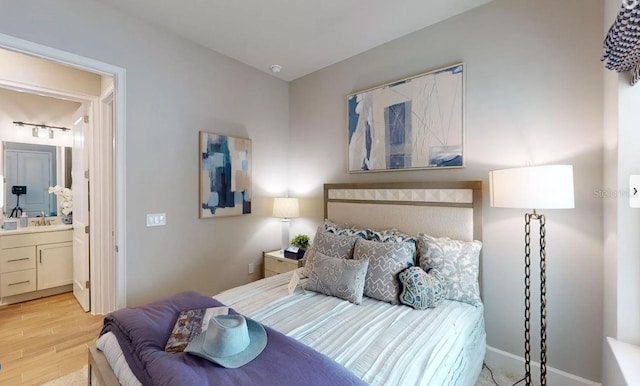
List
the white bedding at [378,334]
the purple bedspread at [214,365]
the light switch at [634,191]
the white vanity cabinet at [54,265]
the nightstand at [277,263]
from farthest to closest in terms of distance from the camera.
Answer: the white vanity cabinet at [54,265] < the nightstand at [277,263] < the light switch at [634,191] < the white bedding at [378,334] < the purple bedspread at [214,365]

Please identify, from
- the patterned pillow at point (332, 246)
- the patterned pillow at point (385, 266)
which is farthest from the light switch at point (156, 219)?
the patterned pillow at point (385, 266)

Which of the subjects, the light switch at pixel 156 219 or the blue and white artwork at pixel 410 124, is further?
the light switch at pixel 156 219

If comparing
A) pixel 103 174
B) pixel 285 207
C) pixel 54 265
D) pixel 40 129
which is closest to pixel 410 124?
pixel 285 207

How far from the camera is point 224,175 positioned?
2963 millimetres

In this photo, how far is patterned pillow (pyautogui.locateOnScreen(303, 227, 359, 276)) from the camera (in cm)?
223

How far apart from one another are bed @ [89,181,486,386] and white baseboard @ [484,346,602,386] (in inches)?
8.1

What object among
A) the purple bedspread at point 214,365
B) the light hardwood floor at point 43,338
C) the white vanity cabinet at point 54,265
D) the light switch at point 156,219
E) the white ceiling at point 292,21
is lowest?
the light hardwood floor at point 43,338

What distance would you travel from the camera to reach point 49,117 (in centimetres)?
380

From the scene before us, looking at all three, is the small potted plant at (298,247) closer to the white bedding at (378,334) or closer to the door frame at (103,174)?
the white bedding at (378,334)

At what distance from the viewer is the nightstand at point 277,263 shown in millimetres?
3006

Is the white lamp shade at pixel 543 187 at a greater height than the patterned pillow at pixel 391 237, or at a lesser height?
greater

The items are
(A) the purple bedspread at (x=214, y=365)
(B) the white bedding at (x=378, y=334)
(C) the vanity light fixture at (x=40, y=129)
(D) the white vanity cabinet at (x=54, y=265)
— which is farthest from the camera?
(C) the vanity light fixture at (x=40, y=129)

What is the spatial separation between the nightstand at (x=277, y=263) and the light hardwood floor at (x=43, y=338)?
173 cm

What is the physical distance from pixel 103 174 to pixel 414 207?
10.8 ft
